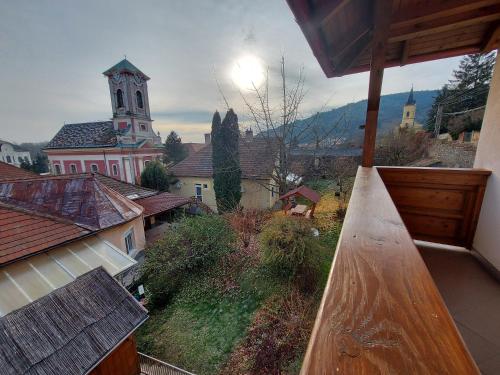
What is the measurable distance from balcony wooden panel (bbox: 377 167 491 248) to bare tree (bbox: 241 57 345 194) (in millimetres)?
7636

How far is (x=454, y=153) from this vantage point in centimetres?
1044

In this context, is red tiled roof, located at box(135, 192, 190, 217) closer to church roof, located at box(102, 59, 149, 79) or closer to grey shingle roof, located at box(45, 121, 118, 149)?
grey shingle roof, located at box(45, 121, 118, 149)

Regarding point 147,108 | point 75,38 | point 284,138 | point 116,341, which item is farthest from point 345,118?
point 147,108

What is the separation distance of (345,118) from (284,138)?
2.91 m

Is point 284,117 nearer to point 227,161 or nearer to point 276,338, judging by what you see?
point 227,161

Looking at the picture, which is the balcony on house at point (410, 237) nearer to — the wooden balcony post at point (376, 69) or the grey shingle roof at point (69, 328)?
the wooden balcony post at point (376, 69)

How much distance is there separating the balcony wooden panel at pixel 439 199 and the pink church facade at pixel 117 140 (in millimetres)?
22335

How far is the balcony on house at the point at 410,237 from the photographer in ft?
1.20

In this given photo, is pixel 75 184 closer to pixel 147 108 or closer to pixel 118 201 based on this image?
pixel 118 201

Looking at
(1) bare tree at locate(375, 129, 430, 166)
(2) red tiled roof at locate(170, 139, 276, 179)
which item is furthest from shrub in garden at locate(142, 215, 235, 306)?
(1) bare tree at locate(375, 129, 430, 166)

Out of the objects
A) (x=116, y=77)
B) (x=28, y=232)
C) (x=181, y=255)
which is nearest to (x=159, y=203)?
(x=181, y=255)

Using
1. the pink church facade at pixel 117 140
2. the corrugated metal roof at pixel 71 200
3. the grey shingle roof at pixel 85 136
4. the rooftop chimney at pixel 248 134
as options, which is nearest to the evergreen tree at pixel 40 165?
the grey shingle roof at pixel 85 136

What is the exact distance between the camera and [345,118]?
9.72 meters

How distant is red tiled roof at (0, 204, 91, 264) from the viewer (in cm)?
505
